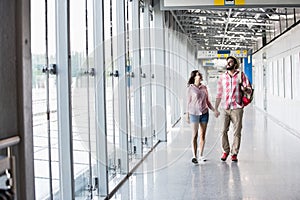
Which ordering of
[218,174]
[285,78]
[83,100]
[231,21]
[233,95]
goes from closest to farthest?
[83,100], [218,174], [233,95], [285,78], [231,21]

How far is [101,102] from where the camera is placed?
5180 mm

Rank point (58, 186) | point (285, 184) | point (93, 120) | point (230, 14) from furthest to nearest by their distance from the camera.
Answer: point (230, 14), point (285, 184), point (93, 120), point (58, 186)

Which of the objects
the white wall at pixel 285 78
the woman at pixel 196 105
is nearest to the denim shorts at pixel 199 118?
the woman at pixel 196 105

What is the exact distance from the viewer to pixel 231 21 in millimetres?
16047

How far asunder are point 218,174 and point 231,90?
1.64m

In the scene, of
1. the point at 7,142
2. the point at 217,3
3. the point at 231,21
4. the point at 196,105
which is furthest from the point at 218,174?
the point at 231,21

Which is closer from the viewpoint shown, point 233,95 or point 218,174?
point 218,174

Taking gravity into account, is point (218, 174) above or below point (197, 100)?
below

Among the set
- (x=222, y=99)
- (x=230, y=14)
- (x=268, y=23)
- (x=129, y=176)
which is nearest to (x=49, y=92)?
(x=129, y=176)

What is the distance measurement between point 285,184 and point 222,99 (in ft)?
7.28

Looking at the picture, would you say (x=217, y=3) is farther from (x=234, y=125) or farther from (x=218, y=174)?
(x=218, y=174)

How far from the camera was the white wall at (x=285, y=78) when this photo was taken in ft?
36.0

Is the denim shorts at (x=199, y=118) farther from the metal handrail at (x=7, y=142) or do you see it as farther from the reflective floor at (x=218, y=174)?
the metal handrail at (x=7, y=142)

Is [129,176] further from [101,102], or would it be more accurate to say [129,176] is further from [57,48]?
[57,48]
